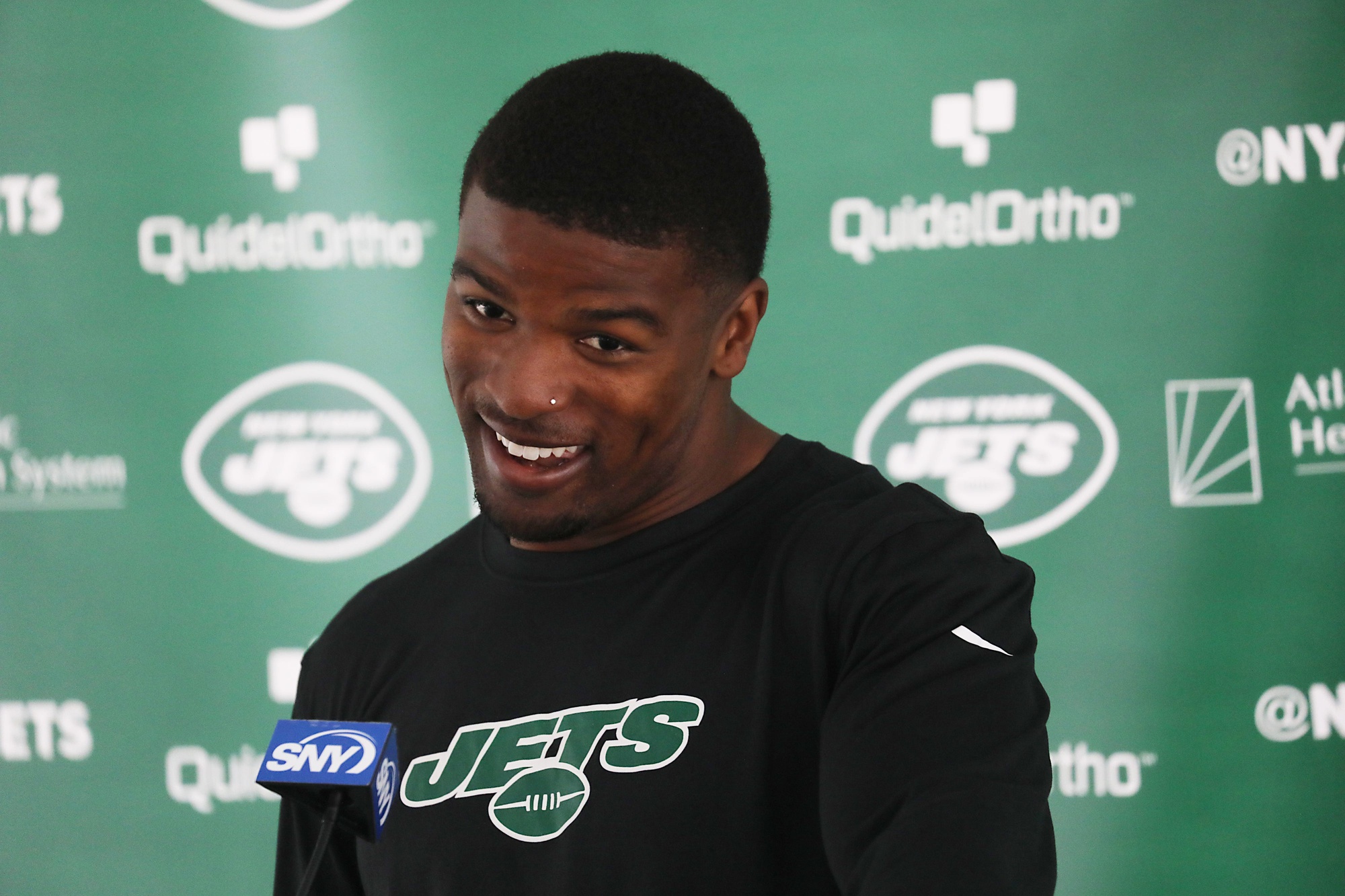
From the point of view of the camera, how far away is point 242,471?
71.8 inches

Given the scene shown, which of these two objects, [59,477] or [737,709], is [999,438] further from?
[59,477]

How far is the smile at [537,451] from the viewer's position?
0.85 meters

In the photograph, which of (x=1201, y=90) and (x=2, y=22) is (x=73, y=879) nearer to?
(x=2, y=22)

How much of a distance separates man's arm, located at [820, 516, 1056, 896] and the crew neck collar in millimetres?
142

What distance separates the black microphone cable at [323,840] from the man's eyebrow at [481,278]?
322 mm

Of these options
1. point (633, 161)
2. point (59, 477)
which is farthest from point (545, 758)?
point (59, 477)

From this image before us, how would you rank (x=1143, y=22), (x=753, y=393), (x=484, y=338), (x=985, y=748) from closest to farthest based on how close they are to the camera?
(x=985, y=748), (x=484, y=338), (x=1143, y=22), (x=753, y=393)

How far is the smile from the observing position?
85 centimetres

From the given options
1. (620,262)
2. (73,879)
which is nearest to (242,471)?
(73,879)

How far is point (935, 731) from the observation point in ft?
2.27

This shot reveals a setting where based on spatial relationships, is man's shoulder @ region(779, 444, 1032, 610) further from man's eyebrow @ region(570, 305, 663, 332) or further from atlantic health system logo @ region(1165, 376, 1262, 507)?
atlantic health system logo @ region(1165, 376, 1262, 507)

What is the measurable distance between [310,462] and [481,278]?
1109mm

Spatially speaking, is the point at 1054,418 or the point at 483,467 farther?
the point at 1054,418

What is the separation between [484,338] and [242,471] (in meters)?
1.13
